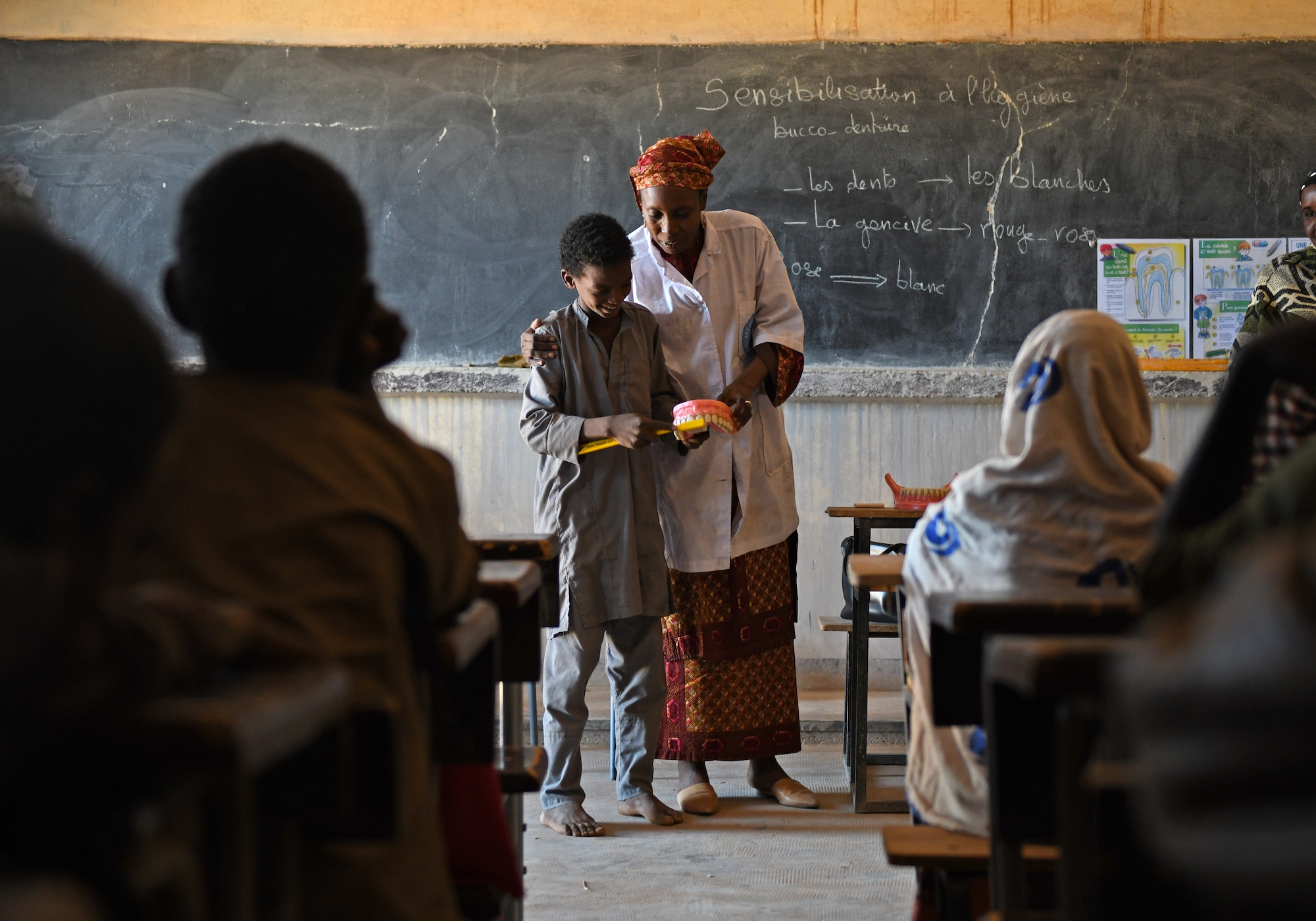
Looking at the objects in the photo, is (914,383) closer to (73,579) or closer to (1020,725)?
(1020,725)

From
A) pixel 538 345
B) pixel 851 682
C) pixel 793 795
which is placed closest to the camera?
pixel 538 345

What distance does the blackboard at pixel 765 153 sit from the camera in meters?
4.91

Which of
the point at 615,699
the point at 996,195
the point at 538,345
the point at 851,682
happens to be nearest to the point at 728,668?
the point at 615,699

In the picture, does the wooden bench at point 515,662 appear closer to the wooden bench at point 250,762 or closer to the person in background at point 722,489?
the wooden bench at point 250,762

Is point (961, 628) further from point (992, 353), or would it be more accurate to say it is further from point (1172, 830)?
point (992, 353)

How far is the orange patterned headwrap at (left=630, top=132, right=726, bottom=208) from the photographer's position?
11.5 feet

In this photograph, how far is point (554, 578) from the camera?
95.0 inches

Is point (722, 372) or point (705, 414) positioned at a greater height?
point (722, 372)

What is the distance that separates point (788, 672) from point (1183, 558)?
2.59 meters

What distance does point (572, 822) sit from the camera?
327cm

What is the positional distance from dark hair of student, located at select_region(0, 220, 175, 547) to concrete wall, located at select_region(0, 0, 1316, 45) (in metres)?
4.47

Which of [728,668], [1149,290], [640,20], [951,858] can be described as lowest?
[728,668]

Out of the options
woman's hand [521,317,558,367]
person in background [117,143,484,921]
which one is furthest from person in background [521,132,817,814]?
person in background [117,143,484,921]

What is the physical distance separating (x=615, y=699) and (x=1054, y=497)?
70.8 inches
